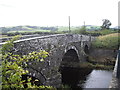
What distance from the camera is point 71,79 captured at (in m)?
18.1

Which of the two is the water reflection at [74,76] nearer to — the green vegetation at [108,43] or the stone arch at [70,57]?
the stone arch at [70,57]

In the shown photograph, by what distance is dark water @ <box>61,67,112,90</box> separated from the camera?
52.5 feet

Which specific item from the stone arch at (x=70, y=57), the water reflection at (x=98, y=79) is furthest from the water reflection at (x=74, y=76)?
the stone arch at (x=70, y=57)

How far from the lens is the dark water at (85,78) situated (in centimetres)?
1600

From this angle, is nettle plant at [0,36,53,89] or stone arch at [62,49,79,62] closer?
nettle plant at [0,36,53,89]

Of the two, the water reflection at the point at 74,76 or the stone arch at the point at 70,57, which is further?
the stone arch at the point at 70,57

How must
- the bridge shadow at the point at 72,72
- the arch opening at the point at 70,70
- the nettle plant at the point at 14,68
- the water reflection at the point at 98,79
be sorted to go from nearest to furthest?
the nettle plant at the point at 14,68
the water reflection at the point at 98,79
the bridge shadow at the point at 72,72
the arch opening at the point at 70,70

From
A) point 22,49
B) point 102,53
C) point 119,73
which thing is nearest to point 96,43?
point 102,53

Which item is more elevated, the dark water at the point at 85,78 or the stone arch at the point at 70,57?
the stone arch at the point at 70,57

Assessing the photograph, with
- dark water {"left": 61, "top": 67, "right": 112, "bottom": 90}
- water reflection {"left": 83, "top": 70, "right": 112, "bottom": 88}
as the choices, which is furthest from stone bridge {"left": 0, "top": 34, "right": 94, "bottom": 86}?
water reflection {"left": 83, "top": 70, "right": 112, "bottom": 88}

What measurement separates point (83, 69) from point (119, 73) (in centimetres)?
1126

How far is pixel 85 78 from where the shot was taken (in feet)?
61.1

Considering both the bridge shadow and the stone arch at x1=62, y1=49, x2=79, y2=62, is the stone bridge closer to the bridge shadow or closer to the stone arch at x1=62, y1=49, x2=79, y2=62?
the bridge shadow

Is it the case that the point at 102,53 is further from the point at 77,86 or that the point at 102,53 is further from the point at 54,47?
the point at 54,47
